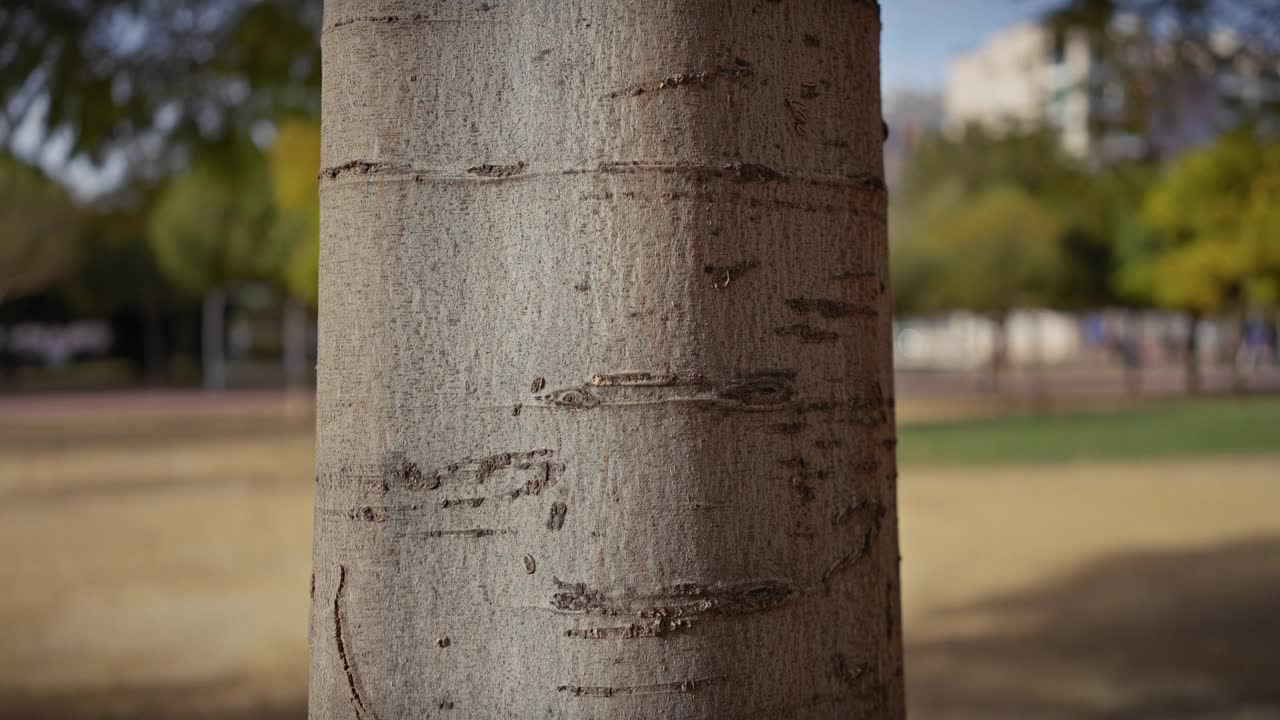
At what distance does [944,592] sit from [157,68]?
18.6 ft

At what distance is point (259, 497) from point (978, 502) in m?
7.30

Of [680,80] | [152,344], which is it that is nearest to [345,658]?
[680,80]

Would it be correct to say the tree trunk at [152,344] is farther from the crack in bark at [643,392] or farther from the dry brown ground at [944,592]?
the crack in bark at [643,392]

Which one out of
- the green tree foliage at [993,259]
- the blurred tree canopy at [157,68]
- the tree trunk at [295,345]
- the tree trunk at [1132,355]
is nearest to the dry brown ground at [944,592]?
the blurred tree canopy at [157,68]

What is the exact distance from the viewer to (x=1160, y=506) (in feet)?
38.4

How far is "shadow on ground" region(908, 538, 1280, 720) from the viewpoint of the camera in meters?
5.36

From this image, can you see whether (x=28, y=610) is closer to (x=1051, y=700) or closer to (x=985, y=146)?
(x=1051, y=700)

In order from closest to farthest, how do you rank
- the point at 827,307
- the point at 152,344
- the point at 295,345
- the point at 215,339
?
the point at 827,307, the point at 295,345, the point at 215,339, the point at 152,344

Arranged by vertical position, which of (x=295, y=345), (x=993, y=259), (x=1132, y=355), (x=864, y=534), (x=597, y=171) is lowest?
(x=864, y=534)

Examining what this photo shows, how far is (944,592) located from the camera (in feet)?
26.5

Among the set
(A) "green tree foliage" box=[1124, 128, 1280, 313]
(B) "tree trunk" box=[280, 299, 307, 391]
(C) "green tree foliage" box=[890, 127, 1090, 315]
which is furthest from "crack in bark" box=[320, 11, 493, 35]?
(B) "tree trunk" box=[280, 299, 307, 391]

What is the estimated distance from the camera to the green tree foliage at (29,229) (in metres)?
24.7

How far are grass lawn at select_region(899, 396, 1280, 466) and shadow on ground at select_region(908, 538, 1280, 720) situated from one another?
Result: 7.80 meters

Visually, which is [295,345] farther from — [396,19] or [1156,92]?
[396,19]
